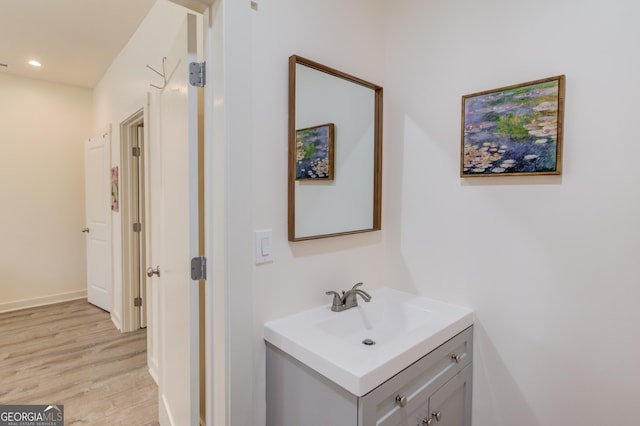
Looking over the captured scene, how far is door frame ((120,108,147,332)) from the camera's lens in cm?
317

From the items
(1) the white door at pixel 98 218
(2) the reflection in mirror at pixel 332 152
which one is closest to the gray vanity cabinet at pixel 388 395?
(2) the reflection in mirror at pixel 332 152

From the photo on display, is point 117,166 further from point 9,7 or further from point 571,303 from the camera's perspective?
point 571,303

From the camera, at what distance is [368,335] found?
4.96 ft

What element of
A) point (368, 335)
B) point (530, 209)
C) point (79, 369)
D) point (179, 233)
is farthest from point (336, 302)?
point (79, 369)

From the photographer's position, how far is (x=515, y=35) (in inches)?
54.4

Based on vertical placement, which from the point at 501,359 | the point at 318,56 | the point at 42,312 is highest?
the point at 318,56

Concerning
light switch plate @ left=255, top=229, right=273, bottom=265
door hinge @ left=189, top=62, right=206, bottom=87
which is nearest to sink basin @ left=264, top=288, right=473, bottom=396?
light switch plate @ left=255, top=229, right=273, bottom=265

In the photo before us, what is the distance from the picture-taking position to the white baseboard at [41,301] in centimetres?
394

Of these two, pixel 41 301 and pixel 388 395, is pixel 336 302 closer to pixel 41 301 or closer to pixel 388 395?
pixel 388 395

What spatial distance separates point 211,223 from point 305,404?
2.42ft

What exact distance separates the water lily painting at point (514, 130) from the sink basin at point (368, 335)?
664mm

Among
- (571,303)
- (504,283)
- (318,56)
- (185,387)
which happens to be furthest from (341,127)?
(185,387)

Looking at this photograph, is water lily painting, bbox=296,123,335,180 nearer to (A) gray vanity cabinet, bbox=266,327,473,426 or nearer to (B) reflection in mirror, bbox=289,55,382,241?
(B) reflection in mirror, bbox=289,55,382,241

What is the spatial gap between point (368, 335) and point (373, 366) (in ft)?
1.58
